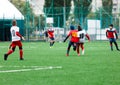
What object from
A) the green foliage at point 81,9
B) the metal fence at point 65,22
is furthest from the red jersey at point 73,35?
the green foliage at point 81,9

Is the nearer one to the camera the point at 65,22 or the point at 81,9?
the point at 65,22

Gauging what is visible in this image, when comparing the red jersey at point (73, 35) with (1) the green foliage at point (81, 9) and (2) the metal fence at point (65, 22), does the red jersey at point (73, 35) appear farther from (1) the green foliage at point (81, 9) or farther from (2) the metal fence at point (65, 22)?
(1) the green foliage at point (81, 9)

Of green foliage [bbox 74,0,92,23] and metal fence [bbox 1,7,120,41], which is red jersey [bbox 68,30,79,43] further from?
green foliage [bbox 74,0,92,23]

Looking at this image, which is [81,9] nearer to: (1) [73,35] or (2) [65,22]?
(2) [65,22]

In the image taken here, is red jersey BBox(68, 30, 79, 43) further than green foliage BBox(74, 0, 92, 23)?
No

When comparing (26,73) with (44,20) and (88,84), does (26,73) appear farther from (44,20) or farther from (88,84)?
(44,20)

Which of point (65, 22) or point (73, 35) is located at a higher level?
point (73, 35)

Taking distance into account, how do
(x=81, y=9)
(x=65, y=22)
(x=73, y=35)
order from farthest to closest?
1. (x=81, y=9)
2. (x=65, y=22)
3. (x=73, y=35)

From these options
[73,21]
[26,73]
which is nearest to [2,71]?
[26,73]

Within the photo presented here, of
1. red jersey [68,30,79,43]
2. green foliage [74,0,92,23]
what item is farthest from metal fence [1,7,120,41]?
red jersey [68,30,79,43]

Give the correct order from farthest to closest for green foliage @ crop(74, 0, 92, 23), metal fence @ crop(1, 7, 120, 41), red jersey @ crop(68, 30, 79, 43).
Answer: green foliage @ crop(74, 0, 92, 23)
metal fence @ crop(1, 7, 120, 41)
red jersey @ crop(68, 30, 79, 43)

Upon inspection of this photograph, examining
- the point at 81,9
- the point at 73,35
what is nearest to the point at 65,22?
the point at 81,9

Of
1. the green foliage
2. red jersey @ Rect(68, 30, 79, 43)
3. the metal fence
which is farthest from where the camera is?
the green foliage

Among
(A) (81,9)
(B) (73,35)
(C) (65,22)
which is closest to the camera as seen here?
(B) (73,35)
